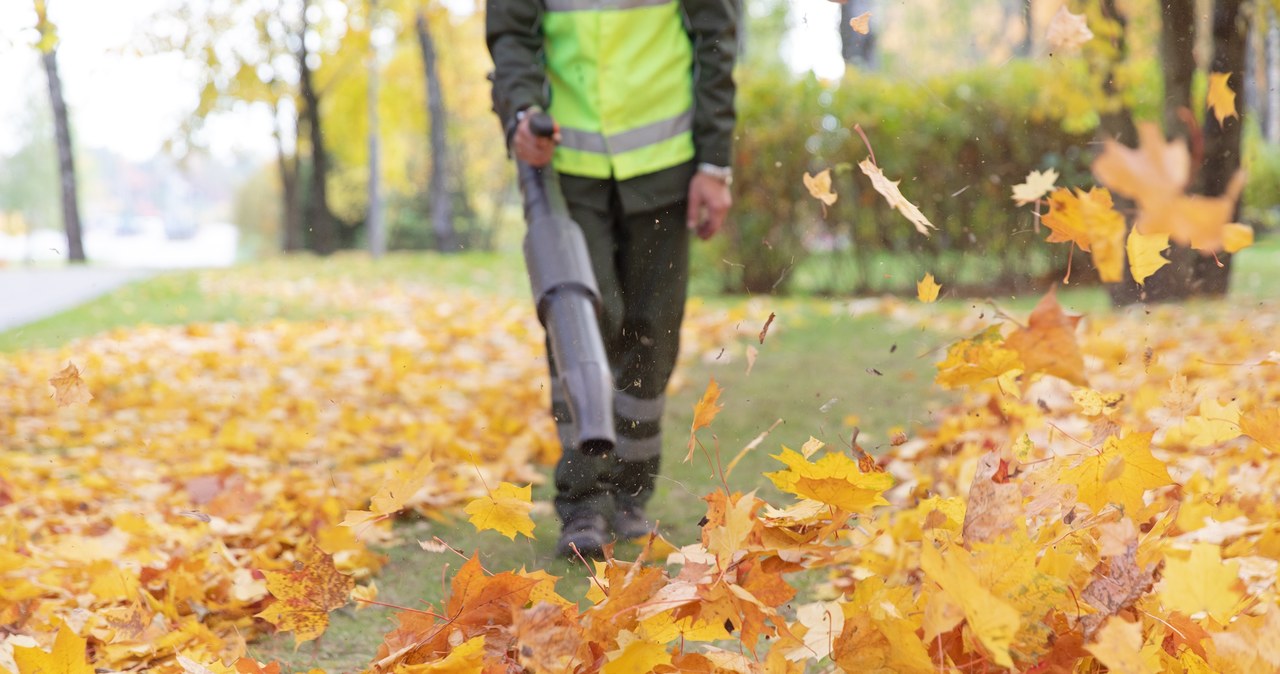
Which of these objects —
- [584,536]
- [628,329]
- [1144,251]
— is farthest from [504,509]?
[628,329]

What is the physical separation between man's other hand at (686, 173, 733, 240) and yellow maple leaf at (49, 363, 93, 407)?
1.25 metres

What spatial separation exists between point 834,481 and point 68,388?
138 cm

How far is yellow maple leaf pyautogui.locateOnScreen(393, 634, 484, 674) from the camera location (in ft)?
4.21

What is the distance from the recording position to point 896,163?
25.9 feet

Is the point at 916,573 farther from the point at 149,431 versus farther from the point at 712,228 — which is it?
the point at 149,431

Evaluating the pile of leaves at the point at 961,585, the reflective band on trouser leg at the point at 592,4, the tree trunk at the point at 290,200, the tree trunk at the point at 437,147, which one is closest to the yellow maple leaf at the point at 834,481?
the pile of leaves at the point at 961,585

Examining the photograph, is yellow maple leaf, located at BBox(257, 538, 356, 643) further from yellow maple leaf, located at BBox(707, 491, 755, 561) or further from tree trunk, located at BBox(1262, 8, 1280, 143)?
tree trunk, located at BBox(1262, 8, 1280, 143)

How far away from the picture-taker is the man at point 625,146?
7.47 ft

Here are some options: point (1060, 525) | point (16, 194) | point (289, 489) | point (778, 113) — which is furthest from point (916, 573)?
point (16, 194)

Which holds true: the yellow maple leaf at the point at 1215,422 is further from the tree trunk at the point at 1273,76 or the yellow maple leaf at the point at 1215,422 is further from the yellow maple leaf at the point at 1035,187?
the tree trunk at the point at 1273,76

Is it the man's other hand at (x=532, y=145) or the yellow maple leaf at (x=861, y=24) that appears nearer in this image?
the yellow maple leaf at (x=861, y=24)

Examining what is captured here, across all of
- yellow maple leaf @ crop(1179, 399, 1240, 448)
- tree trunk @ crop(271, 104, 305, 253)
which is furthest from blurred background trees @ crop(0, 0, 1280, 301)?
tree trunk @ crop(271, 104, 305, 253)

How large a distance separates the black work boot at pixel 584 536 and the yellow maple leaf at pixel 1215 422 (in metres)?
1.12

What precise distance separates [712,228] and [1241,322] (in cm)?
400
